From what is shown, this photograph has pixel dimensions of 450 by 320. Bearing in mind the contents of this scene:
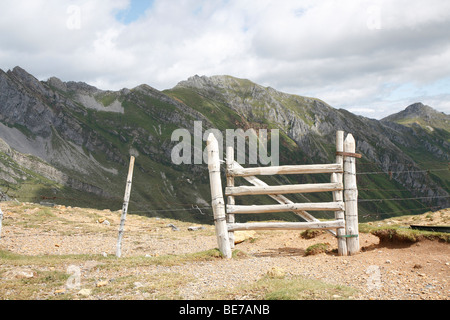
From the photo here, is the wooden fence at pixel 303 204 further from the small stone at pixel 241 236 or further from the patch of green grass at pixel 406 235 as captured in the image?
the small stone at pixel 241 236

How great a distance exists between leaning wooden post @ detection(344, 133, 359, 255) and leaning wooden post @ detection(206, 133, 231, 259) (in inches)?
178

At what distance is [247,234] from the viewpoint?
54.9 ft

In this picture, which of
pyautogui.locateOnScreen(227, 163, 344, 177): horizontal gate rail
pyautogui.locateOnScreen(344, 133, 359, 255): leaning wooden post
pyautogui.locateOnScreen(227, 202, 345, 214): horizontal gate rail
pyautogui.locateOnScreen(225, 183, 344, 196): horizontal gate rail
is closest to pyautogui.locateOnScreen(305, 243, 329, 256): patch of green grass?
pyautogui.locateOnScreen(344, 133, 359, 255): leaning wooden post

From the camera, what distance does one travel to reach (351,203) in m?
12.1

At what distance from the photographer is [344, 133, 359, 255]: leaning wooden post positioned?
11914mm

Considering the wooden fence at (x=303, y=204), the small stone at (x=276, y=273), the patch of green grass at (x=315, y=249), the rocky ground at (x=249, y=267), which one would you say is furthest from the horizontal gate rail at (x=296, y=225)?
the small stone at (x=276, y=273)

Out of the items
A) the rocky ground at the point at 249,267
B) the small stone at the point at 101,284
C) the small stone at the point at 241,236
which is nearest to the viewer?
the rocky ground at the point at 249,267

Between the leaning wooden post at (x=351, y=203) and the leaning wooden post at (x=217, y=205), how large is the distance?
453 centimetres

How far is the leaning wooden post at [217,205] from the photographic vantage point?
38.4ft

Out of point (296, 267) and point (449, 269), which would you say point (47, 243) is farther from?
point (449, 269)

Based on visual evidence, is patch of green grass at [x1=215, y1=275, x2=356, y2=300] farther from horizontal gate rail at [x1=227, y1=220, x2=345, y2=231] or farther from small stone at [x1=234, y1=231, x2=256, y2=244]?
small stone at [x1=234, y1=231, x2=256, y2=244]
